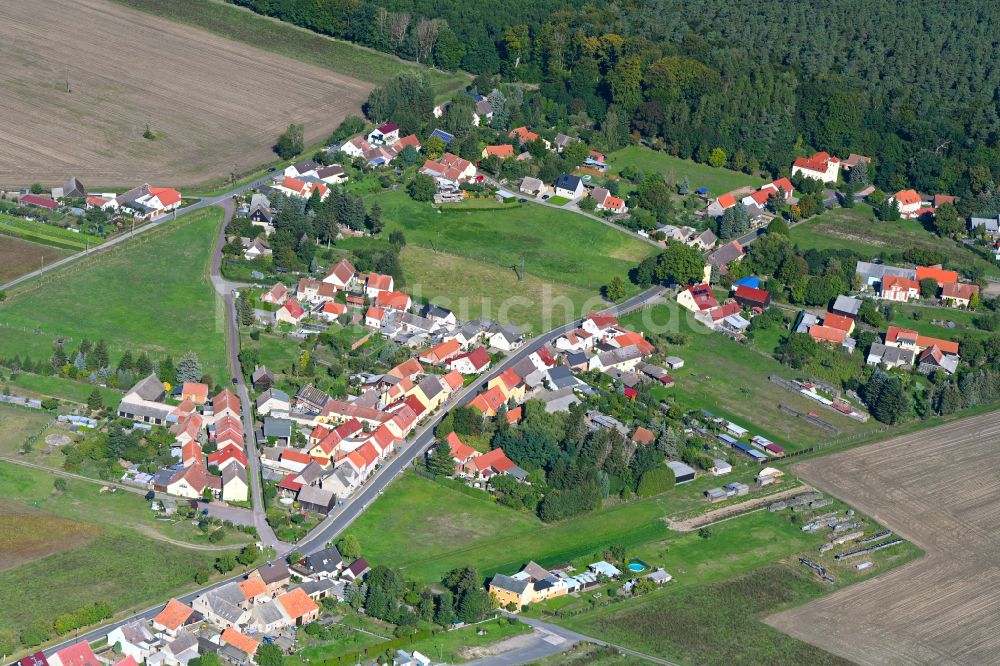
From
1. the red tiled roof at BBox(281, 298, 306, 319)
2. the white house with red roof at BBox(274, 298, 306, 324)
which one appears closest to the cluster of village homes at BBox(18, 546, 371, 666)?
the white house with red roof at BBox(274, 298, 306, 324)

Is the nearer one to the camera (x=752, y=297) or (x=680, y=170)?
(x=752, y=297)

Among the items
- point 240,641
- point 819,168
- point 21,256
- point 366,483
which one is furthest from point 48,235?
point 819,168

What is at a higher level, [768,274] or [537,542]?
[768,274]

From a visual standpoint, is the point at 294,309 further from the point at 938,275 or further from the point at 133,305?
the point at 938,275

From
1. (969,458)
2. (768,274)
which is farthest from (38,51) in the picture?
(969,458)

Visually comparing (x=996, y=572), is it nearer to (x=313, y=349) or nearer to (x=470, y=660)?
(x=470, y=660)

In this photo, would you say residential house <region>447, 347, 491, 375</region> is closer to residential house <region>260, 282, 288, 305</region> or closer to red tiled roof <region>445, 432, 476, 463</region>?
red tiled roof <region>445, 432, 476, 463</region>

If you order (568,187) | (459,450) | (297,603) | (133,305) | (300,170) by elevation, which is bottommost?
(297,603)
